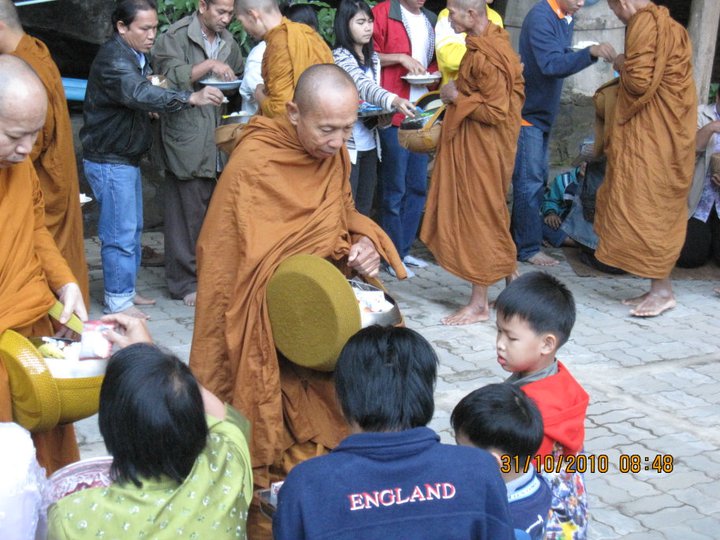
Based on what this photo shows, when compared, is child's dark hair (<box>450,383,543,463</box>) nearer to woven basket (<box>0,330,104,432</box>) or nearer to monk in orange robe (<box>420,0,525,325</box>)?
woven basket (<box>0,330,104,432</box>)

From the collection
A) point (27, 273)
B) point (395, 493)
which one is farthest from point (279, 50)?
point (395, 493)

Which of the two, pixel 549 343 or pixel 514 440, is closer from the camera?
pixel 514 440

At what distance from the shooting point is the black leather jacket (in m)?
5.91

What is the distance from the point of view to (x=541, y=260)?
305 inches

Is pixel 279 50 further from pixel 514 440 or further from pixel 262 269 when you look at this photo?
pixel 514 440

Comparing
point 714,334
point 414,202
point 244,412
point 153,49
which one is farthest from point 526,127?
point 244,412

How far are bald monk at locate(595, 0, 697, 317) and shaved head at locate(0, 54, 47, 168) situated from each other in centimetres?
421

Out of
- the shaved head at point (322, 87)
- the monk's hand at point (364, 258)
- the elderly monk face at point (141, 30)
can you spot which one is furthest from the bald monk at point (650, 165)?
the shaved head at point (322, 87)

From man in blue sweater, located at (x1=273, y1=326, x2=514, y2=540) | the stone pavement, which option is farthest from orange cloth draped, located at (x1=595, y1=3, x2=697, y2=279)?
man in blue sweater, located at (x1=273, y1=326, x2=514, y2=540)

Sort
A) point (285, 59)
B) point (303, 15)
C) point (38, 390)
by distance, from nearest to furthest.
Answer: point (38, 390) → point (285, 59) → point (303, 15)

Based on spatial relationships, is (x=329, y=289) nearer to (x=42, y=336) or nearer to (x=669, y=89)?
(x=42, y=336)

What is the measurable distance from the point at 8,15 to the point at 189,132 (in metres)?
1.65

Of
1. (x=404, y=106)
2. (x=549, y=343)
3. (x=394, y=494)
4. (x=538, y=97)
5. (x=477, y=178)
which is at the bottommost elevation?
(x=477, y=178)

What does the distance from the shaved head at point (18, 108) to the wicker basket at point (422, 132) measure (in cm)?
351
